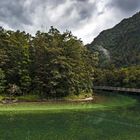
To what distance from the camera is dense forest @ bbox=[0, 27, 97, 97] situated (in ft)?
268

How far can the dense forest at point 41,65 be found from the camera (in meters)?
81.6

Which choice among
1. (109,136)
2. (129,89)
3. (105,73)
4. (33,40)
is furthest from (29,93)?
(105,73)

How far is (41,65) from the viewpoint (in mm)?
84875

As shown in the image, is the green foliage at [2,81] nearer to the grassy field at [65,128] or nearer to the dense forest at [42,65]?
the dense forest at [42,65]

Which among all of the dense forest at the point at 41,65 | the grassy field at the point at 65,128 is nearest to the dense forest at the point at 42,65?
the dense forest at the point at 41,65

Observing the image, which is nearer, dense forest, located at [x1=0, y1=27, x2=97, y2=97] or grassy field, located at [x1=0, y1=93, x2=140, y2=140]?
grassy field, located at [x1=0, y1=93, x2=140, y2=140]

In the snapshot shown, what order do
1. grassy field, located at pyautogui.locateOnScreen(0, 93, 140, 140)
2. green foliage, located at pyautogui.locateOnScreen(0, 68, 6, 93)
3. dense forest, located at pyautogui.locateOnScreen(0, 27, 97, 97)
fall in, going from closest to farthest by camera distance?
grassy field, located at pyautogui.locateOnScreen(0, 93, 140, 140) < green foliage, located at pyautogui.locateOnScreen(0, 68, 6, 93) < dense forest, located at pyautogui.locateOnScreen(0, 27, 97, 97)

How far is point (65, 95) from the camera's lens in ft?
274

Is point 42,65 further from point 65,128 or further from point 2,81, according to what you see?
point 65,128

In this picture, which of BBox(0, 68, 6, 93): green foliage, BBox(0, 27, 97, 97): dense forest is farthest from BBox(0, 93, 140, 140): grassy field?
BBox(0, 27, 97, 97): dense forest

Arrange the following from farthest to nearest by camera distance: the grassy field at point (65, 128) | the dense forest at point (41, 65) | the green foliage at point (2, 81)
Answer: the dense forest at point (41, 65) < the green foliage at point (2, 81) < the grassy field at point (65, 128)

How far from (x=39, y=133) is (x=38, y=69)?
49.5m

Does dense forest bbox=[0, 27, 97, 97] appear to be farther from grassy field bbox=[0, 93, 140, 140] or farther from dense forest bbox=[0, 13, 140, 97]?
grassy field bbox=[0, 93, 140, 140]

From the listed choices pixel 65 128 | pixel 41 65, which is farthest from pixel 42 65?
pixel 65 128
